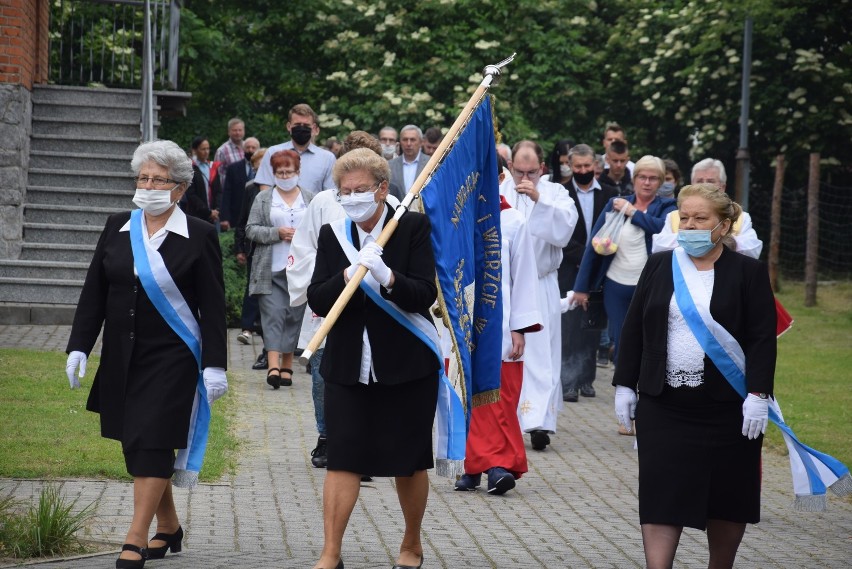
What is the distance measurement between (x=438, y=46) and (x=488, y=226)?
60.9ft

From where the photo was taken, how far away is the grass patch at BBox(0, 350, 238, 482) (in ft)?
28.7

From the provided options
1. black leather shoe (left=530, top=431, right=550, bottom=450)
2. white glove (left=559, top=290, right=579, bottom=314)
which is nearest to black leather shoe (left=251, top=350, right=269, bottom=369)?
white glove (left=559, top=290, right=579, bottom=314)

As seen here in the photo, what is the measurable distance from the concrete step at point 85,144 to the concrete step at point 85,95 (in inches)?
24.0

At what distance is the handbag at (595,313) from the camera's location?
1173cm

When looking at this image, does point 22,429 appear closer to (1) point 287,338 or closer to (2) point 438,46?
(1) point 287,338

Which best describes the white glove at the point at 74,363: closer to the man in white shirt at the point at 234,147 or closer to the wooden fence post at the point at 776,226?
the man in white shirt at the point at 234,147

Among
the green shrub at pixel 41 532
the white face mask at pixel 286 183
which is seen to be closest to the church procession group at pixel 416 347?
the green shrub at pixel 41 532

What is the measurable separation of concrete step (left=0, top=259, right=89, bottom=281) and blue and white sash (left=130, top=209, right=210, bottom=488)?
31.7 feet

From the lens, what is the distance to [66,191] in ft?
56.6

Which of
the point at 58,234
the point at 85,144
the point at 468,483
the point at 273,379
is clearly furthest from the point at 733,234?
the point at 85,144

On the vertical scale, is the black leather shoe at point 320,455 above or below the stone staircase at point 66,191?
below

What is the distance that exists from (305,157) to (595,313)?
3.41 metres

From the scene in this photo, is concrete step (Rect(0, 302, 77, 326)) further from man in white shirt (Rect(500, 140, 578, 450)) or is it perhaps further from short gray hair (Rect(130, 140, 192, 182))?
short gray hair (Rect(130, 140, 192, 182))

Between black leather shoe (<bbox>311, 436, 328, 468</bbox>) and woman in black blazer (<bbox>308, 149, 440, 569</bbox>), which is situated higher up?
woman in black blazer (<bbox>308, 149, 440, 569</bbox>)
